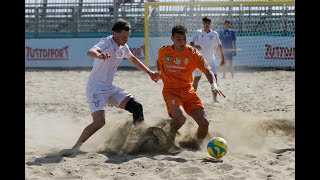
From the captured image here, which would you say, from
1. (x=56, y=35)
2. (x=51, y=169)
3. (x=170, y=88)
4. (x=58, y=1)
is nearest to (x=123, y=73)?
(x=56, y=35)

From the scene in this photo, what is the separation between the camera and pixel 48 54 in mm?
22078

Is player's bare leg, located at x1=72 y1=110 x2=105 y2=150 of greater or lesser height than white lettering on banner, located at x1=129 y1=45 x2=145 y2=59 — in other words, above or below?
below

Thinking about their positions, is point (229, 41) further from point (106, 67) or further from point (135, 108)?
point (106, 67)

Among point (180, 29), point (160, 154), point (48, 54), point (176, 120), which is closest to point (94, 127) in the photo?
point (160, 154)

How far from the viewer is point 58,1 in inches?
960

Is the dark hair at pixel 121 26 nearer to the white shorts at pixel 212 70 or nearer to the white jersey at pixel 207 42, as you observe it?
the white shorts at pixel 212 70

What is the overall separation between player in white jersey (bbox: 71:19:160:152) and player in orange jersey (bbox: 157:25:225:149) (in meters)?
0.21

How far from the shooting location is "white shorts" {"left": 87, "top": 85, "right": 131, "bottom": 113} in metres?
6.42

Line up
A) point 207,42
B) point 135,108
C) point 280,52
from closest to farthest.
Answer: point 135,108
point 207,42
point 280,52

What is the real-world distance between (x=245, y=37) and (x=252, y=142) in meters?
11.7

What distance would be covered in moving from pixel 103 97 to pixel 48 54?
53.0ft

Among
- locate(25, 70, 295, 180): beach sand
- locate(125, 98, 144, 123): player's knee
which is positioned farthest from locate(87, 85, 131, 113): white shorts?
locate(25, 70, 295, 180): beach sand

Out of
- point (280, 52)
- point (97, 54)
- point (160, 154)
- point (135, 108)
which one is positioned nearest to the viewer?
point (97, 54)

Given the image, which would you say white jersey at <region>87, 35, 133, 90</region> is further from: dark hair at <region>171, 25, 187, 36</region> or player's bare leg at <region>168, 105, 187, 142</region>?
player's bare leg at <region>168, 105, 187, 142</region>
